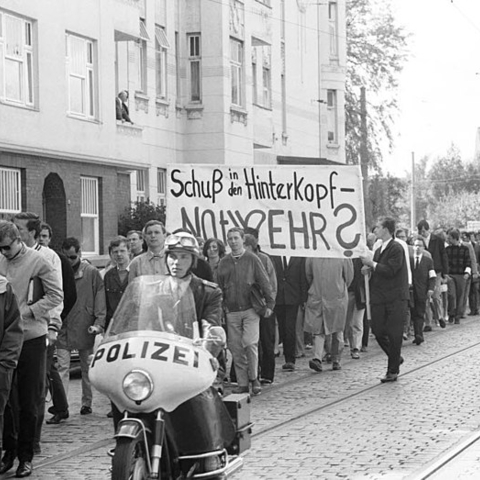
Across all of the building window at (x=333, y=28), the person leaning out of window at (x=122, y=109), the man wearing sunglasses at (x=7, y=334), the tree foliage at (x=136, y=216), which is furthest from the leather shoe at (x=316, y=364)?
the building window at (x=333, y=28)

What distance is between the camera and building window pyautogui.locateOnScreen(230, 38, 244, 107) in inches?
1401

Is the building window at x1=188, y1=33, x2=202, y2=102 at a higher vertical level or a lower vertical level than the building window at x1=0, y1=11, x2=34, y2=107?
higher

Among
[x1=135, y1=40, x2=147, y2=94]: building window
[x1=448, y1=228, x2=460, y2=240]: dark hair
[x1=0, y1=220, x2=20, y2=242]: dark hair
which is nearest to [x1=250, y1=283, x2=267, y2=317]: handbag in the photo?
[x1=0, y1=220, x2=20, y2=242]: dark hair

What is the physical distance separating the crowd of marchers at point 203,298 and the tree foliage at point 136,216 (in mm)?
7357

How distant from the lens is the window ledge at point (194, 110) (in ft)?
115

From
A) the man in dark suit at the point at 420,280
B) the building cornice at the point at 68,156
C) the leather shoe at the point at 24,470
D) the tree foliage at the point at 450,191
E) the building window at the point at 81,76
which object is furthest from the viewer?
the tree foliage at the point at 450,191

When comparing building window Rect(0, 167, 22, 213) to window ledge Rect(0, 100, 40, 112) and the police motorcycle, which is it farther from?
the police motorcycle

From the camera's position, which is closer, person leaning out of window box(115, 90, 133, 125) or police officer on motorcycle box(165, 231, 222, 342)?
police officer on motorcycle box(165, 231, 222, 342)

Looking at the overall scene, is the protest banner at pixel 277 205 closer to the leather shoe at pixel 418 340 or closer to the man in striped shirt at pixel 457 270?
the leather shoe at pixel 418 340

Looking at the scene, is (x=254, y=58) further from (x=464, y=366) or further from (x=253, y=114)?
(x=464, y=366)

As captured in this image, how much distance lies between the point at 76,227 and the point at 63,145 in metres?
1.84

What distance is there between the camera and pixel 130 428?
712cm

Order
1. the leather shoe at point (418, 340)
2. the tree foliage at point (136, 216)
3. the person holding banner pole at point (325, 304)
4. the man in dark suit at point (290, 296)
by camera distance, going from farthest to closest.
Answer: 1. the tree foliage at point (136, 216)
2. the leather shoe at point (418, 340)
3. the man in dark suit at point (290, 296)
4. the person holding banner pole at point (325, 304)

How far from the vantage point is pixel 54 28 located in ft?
82.9
